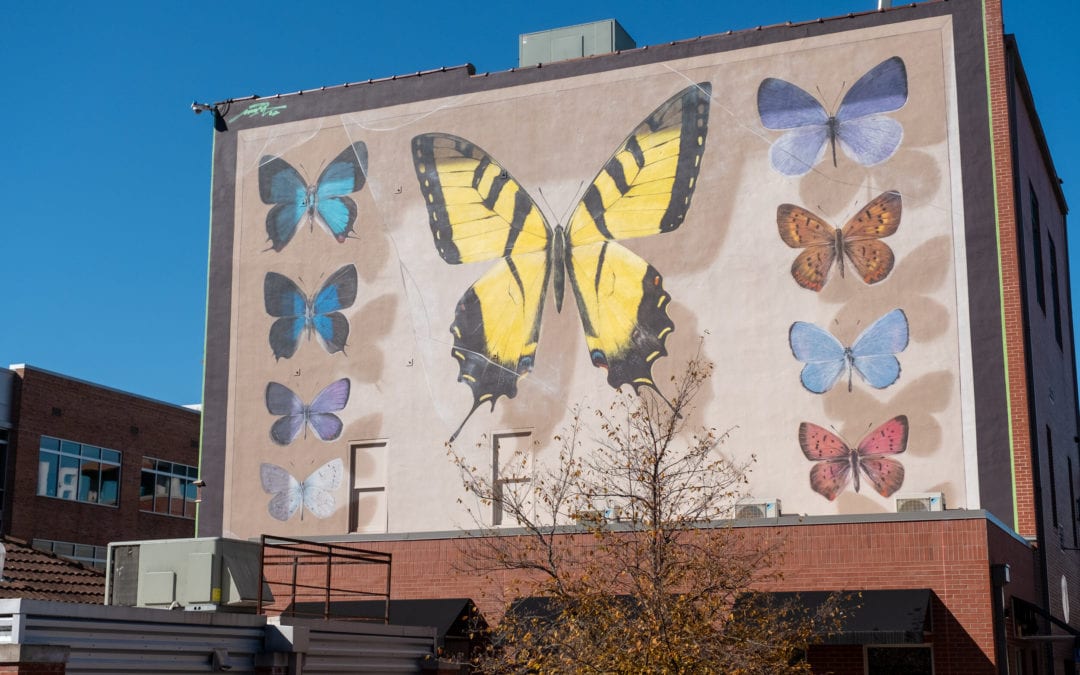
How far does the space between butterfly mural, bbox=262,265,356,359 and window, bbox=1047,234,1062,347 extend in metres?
17.4

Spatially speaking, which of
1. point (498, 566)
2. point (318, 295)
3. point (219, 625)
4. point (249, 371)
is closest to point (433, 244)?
point (318, 295)

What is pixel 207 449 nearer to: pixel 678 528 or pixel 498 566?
pixel 498 566

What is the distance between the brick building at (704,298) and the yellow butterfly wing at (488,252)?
57 mm

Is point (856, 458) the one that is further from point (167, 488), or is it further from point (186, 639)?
point (167, 488)

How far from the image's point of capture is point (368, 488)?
1213 inches

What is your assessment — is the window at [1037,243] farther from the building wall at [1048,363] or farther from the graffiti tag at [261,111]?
the graffiti tag at [261,111]

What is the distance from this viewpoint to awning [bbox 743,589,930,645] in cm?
2162

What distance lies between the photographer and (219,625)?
17.5m

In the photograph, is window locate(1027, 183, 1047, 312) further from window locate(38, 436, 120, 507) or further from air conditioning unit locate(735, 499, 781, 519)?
window locate(38, 436, 120, 507)

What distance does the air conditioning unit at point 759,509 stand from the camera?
2659 centimetres

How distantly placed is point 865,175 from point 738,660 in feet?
44.3

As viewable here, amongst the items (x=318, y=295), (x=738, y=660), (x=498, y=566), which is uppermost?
(x=318, y=295)

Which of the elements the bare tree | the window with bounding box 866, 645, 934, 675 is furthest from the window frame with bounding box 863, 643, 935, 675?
the bare tree

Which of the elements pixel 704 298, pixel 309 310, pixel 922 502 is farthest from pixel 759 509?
pixel 309 310
